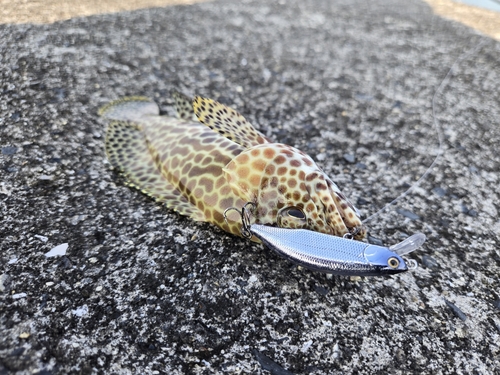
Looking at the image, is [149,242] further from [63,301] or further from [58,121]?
[58,121]

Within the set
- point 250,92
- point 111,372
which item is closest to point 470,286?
point 111,372

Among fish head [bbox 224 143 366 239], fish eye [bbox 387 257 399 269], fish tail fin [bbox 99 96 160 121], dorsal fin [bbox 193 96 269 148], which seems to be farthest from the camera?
fish tail fin [bbox 99 96 160 121]

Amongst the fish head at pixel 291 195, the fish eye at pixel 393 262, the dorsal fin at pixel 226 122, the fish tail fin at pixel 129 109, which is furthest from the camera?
the fish tail fin at pixel 129 109

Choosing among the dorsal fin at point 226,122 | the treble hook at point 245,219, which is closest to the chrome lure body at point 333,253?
the treble hook at point 245,219

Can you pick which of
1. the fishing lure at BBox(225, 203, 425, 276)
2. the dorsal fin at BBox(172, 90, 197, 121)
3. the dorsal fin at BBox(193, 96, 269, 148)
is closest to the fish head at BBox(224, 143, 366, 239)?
the fishing lure at BBox(225, 203, 425, 276)

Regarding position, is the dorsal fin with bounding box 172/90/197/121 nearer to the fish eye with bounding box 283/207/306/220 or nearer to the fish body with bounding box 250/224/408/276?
the fish eye with bounding box 283/207/306/220

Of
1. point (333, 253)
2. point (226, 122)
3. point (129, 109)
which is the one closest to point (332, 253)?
point (333, 253)

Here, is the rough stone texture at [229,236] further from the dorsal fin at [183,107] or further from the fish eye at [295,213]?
the dorsal fin at [183,107]

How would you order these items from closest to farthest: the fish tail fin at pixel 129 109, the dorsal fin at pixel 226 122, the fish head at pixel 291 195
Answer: the fish head at pixel 291 195
the dorsal fin at pixel 226 122
the fish tail fin at pixel 129 109
